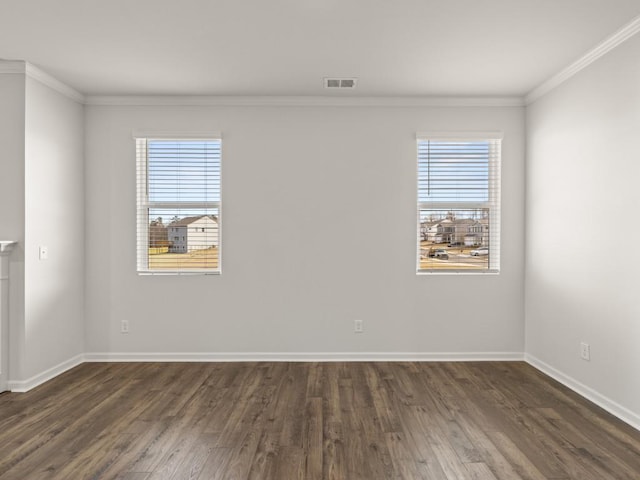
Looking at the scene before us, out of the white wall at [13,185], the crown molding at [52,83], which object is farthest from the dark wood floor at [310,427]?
the crown molding at [52,83]

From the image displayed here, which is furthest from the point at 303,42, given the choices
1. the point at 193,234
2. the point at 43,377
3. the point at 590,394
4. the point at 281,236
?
the point at 43,377

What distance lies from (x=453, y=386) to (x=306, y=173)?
2.48m

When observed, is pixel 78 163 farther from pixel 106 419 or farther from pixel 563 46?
pixel 563 46

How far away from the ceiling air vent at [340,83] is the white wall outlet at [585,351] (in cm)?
302

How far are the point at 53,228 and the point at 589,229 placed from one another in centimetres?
471

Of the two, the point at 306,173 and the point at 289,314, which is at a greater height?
the point at 306,173

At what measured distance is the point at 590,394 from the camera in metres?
3.32

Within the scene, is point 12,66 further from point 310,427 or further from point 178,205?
point 310,427

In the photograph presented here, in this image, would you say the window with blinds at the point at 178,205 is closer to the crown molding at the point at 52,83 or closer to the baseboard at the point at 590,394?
the crown molding at the point at 52,83

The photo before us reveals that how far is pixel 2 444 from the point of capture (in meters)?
2.60

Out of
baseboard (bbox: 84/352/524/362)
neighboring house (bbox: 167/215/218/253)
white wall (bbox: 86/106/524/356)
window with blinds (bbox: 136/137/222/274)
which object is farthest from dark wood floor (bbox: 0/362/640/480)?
neighboring house (bbox: 167/215/218/253)

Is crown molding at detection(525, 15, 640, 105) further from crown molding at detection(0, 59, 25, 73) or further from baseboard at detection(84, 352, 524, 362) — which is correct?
crown molding at detection(0, 59, 25, 73)

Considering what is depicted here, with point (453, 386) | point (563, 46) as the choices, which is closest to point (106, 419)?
point (453, 386)

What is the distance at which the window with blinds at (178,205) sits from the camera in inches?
173
